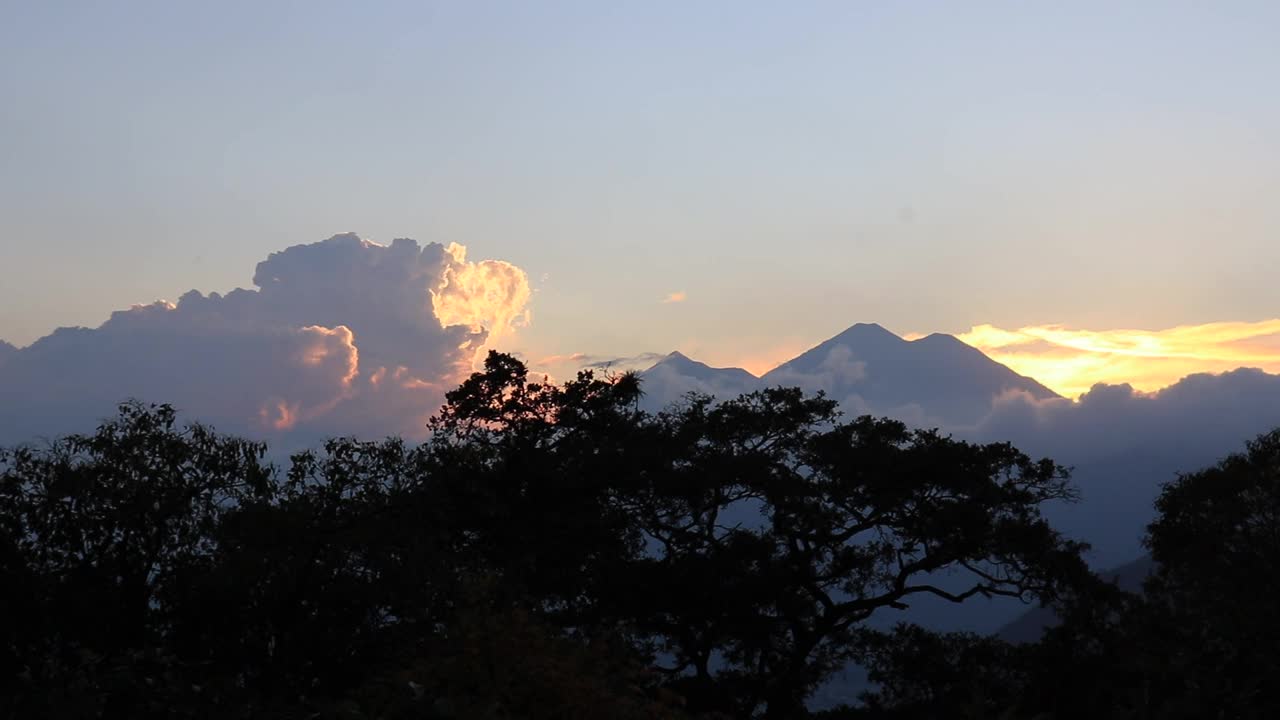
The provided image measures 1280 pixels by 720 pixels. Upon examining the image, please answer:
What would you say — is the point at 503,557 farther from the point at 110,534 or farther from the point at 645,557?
the point at 110,534

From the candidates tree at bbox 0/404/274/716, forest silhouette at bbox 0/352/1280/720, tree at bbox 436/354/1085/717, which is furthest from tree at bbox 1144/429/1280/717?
tree at bbox 0/404/274/716

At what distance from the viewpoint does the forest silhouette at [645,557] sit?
869 inches

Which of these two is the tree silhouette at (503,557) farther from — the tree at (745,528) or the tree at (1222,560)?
the tree at (1222,560)

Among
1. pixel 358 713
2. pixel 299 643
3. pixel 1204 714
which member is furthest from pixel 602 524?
pixel 358 713

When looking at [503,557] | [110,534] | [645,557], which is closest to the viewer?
[110,534]

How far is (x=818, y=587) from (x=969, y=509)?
5223mm

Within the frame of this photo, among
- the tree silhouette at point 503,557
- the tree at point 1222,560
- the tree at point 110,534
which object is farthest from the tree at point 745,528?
the tree at point 110,534

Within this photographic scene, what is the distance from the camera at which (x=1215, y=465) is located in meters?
35.8

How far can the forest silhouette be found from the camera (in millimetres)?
22078

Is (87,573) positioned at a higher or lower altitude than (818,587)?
higher

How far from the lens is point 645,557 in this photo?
35656 millimetres

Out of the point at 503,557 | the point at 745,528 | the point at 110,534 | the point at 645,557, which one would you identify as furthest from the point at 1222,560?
the point at 110,534

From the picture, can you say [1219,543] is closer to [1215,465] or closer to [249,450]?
[1215,465]

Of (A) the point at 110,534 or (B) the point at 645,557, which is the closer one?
(A) the point at 110,534
